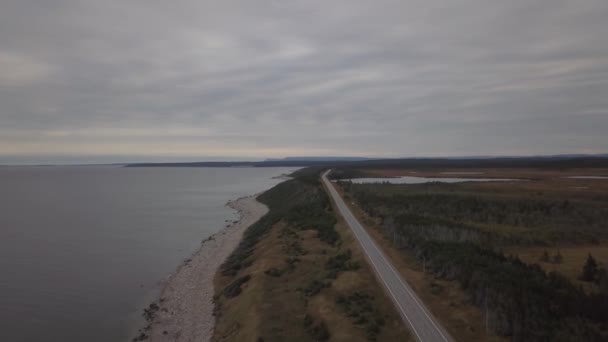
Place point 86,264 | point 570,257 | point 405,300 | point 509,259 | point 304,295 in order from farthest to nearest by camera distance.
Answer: point 86,264
point 570,257
point 509,259
point 304,295
point 405,300

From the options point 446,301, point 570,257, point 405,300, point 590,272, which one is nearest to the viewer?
point 405,300

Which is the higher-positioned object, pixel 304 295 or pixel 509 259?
pixel 509 259

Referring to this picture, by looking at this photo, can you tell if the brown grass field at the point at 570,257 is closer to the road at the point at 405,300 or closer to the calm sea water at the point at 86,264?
the road at the point at 405,300

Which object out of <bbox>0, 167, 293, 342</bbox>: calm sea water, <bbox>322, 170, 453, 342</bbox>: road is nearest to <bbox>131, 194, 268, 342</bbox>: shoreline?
<bbox>0, 167, 293, 342</bbox>: calm sea water

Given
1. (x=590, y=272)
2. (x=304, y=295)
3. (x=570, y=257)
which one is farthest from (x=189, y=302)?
(x=570, y=257)

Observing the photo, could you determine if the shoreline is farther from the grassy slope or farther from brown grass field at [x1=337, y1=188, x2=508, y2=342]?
brown grass field at [x1=337, y1=188, x2=508, y2=342]

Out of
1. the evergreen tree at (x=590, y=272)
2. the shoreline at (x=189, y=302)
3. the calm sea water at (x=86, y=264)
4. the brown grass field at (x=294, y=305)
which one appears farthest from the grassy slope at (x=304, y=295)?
the evergreen tree at (x=590, y=272)

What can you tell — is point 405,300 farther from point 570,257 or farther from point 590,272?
point 570,257
